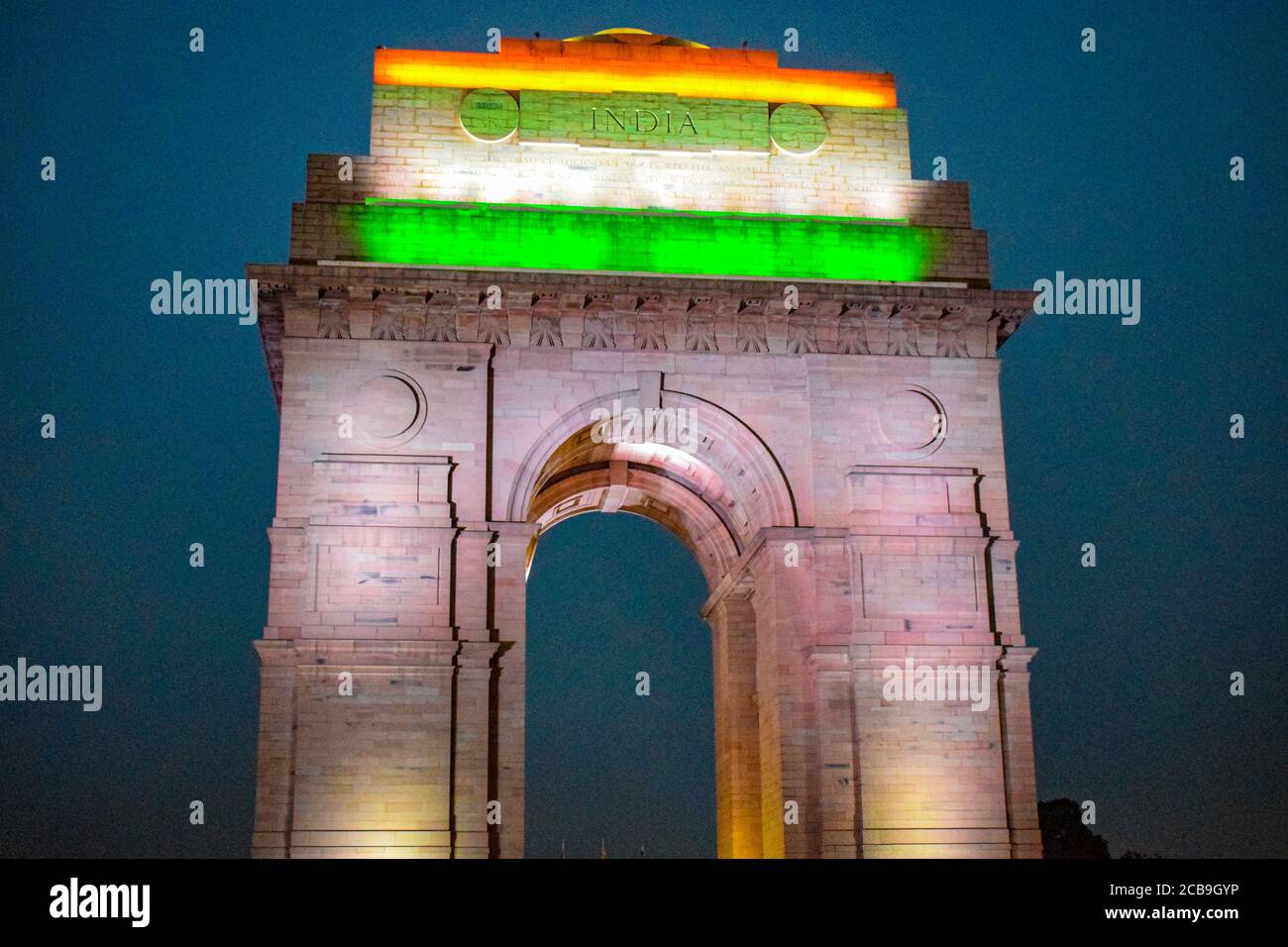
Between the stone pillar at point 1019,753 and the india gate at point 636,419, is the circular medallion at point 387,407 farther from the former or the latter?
the stone pillar at point 1019,753

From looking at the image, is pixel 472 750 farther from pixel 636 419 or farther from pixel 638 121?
pixel 638 121

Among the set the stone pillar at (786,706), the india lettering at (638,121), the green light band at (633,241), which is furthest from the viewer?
the india lettering at (638,121)

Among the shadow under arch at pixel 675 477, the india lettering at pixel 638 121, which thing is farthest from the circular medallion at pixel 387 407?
the india lettering at pixel 638 121

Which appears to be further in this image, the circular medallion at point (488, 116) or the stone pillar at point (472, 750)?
the circular medallion at point (488, 116)

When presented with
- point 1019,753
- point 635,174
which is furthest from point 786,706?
point 635,174

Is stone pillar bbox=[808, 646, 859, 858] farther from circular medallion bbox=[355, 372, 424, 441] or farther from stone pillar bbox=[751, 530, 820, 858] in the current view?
circular medallion bbox=[355, 372, 424, 441]

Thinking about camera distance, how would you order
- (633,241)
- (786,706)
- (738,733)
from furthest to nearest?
(738,733)
(633,241)
(786,706)

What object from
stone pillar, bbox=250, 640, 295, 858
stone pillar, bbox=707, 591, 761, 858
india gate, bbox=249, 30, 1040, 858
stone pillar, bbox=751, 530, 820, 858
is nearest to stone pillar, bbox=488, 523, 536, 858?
india gate, bbox=249, 30, 1040, 858
